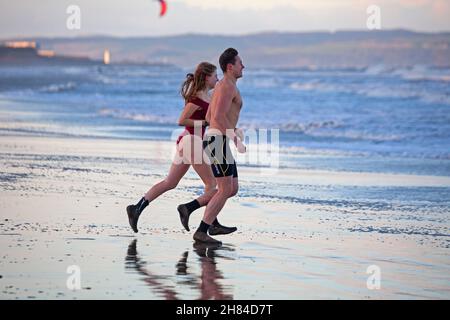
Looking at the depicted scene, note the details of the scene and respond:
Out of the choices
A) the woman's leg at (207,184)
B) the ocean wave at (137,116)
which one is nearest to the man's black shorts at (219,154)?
the woman's leg at (207,184)

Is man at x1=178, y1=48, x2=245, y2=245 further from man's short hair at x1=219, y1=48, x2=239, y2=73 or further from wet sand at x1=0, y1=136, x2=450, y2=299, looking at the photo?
wet sand at x1=0, y1=136, x2=450, y2=299

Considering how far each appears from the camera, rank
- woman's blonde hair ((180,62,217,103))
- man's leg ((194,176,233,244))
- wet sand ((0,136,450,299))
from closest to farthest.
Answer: wet sand ((0,136,450,299))
man's leg ((194,176,233,244))
woman's blonde hair ((180,62,217,103))

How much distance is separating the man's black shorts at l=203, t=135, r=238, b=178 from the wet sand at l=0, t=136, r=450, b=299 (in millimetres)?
616

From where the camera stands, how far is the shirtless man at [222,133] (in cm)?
985

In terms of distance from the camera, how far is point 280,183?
577 inches

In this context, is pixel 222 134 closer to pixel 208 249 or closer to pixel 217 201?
pixel 217 201

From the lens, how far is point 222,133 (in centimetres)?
988

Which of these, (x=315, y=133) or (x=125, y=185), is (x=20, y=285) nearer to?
(x=125, y=185)

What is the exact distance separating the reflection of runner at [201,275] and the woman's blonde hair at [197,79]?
4.67 feet

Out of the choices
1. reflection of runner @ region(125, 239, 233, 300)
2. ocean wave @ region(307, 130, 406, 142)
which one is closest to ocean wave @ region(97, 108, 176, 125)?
ocean wave @ region(307, 130, 406, 142)

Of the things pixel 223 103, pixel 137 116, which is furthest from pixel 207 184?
pixel 137 116

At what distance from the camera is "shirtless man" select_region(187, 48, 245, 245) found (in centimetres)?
985
